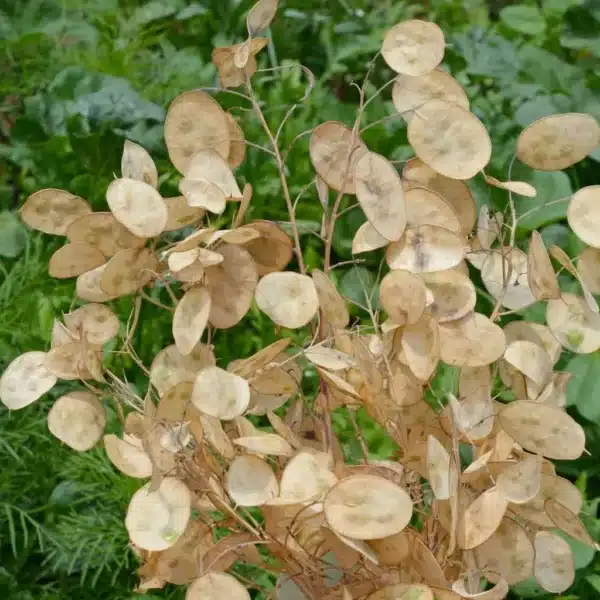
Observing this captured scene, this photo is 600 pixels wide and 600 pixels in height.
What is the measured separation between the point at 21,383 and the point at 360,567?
0.22 m

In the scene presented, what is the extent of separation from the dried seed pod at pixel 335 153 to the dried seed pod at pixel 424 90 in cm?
3

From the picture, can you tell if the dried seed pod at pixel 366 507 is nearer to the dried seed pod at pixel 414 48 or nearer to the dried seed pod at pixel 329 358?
the dried seed pod at pixel 329 358

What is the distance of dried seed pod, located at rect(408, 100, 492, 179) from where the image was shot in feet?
1.72

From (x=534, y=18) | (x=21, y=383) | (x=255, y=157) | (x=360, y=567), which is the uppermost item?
(x=21, y=383)

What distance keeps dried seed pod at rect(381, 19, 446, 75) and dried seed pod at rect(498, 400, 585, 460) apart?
0.19 m

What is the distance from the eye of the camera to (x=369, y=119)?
1389mm

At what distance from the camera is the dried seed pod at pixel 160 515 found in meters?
0.50

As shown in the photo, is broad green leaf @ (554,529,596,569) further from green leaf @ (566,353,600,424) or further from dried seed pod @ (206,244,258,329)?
dried seed pod @ (206,244,258,329)

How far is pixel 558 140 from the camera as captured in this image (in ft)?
1.79

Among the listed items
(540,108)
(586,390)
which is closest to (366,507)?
(586,390)

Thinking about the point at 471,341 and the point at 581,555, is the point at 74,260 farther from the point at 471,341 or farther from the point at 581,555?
the point at 581,555

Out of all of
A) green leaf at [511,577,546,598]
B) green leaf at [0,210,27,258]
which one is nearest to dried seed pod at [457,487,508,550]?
green leaf at [511,577,546,598]

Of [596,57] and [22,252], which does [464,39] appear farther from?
[22,252]

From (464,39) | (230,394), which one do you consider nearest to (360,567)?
(230,394)
